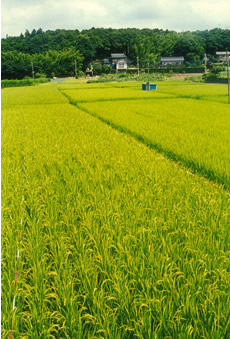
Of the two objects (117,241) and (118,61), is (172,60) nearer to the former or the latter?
(118,61)

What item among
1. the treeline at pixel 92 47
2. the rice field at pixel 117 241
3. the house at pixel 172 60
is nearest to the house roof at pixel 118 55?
the treeline at pixel 92 47

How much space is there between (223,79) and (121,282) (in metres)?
37.3

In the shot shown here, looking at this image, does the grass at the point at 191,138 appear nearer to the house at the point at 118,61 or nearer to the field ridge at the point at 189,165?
the field ridge at the point at 189,165

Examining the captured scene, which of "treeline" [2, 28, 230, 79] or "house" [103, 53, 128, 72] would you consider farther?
"house" [103, 53, 128, 72]

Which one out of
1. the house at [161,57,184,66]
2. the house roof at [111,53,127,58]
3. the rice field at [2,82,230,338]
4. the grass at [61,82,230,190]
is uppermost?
the house roof at [111,53,127,58]

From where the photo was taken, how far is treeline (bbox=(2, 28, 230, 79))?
70062 mm

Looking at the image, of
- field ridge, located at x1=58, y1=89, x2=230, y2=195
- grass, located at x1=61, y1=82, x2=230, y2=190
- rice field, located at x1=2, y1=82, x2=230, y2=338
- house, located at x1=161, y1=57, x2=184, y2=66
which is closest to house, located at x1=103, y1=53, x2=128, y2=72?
house, located at x1=161, y1=57, x2=184, y2=66

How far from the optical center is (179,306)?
1.93 m

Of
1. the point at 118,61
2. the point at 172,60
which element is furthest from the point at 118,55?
the point at 172,60

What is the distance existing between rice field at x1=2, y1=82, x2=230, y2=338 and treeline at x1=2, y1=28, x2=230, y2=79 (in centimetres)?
6450

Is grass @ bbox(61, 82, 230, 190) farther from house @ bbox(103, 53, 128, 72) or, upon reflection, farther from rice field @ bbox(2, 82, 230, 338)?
house @ bbox(103, 53, 128, 72)

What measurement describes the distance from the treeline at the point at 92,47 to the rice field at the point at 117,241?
64.5 metres

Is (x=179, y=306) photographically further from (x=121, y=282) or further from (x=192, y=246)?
(x=192, y=246)

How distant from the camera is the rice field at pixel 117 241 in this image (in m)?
1.90
